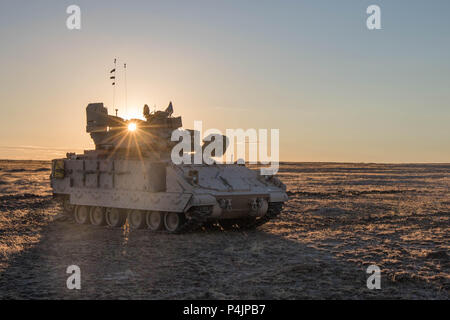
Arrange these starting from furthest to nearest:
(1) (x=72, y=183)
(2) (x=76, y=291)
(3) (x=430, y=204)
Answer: (3) (x=430, y=204)
(1) (x=72, y=183)
(2) (x=76, y=291)

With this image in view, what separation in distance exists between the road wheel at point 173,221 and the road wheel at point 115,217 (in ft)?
7.73

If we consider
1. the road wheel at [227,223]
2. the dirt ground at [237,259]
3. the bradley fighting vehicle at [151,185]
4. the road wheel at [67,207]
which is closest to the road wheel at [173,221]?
the bradley fighting vehicle at [151,185]

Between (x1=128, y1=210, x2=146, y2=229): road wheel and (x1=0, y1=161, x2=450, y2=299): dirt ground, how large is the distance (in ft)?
1.59

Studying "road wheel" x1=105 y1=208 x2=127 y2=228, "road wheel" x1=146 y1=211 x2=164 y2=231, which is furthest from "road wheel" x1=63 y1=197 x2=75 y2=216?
"road wheel" x1=146 y1=211 x2=164 y2=231

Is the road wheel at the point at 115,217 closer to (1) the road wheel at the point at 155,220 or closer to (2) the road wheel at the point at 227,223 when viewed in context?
(1) the road wheel at the point at 155,220

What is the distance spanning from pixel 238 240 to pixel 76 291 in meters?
6.87

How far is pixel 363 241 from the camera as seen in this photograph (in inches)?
595

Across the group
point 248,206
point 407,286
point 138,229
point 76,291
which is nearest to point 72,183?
point 138,229

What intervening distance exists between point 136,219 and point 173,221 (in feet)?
6.21

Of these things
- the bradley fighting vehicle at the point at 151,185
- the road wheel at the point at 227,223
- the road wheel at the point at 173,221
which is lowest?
the road wheel at the point at 227,223

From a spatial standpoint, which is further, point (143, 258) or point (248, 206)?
point (248, 206)

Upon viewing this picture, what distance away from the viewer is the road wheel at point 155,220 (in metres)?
17.5

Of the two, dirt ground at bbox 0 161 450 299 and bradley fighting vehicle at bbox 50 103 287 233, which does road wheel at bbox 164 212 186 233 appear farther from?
dirt ground at bbox 0 161 450 299
